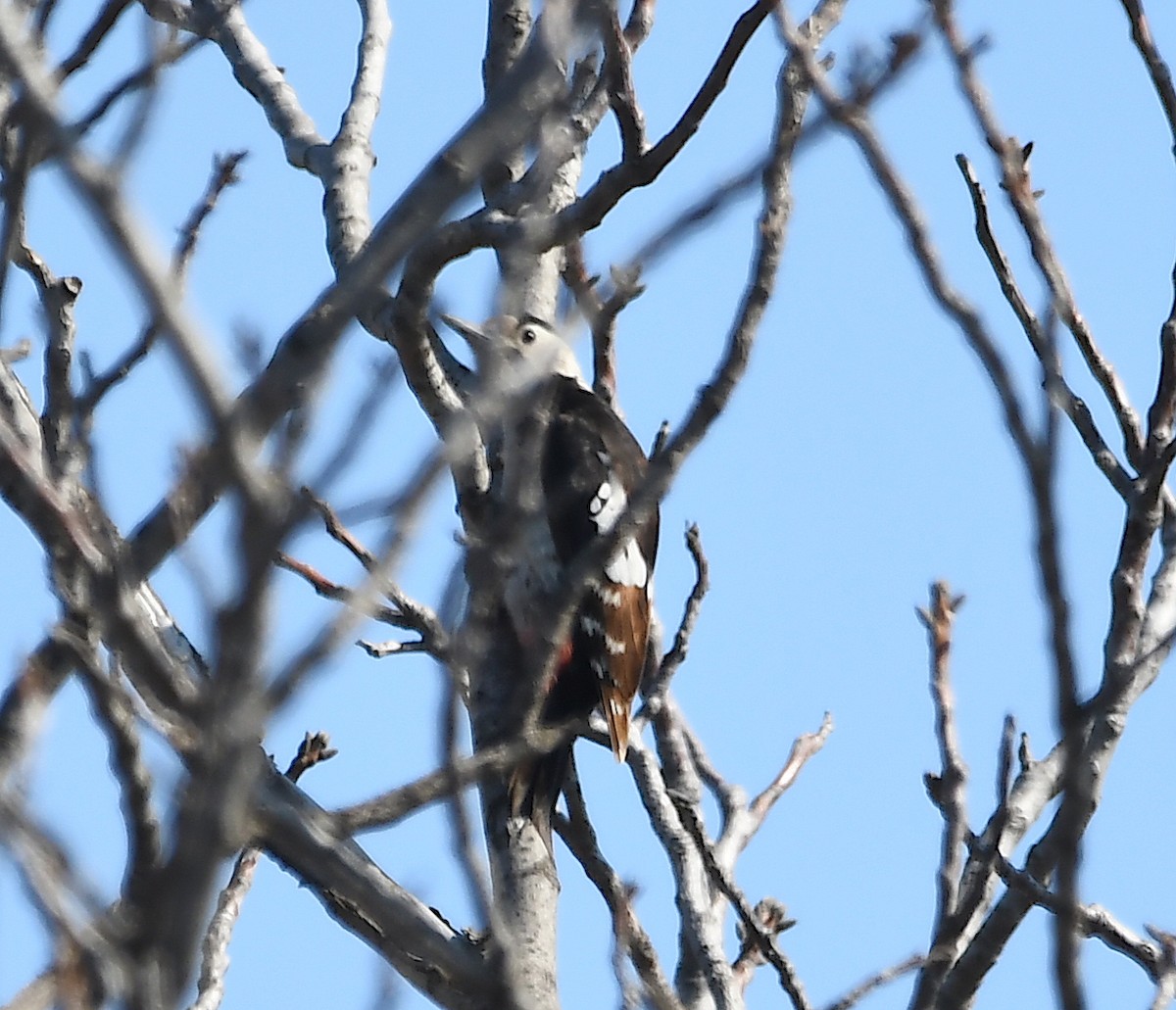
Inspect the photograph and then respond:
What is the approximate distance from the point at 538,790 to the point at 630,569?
1907 millimetres

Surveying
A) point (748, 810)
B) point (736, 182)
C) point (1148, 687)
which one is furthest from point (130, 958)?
point (748, 810)

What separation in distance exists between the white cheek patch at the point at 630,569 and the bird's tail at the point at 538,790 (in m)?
1.64

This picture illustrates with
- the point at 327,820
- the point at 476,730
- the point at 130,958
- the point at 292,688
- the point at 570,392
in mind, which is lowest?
the point at 130,958

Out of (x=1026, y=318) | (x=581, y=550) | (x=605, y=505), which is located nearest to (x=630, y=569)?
(x=605, y=505)

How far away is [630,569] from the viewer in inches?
225

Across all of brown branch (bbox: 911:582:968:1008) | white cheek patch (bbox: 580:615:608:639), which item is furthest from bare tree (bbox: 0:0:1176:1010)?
white cheek patch (bbox: 580:615:608:639)

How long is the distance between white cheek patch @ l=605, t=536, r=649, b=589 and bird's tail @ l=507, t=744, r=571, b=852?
1642 mm

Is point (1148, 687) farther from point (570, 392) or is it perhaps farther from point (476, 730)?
point (570, 392)

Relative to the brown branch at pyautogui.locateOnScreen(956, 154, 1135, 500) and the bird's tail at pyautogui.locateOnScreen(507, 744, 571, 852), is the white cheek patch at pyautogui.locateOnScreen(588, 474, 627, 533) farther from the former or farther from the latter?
the brown branch at pyautogui.locateOnScreen(956, 154, 1135, 500)

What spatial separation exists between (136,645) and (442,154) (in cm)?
79

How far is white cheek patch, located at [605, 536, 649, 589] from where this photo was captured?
18.7 ft

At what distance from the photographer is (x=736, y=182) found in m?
2.02

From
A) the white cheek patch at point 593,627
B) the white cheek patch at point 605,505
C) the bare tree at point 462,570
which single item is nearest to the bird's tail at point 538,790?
the bare tree at point 462,570

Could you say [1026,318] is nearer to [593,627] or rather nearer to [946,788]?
[946,788]
